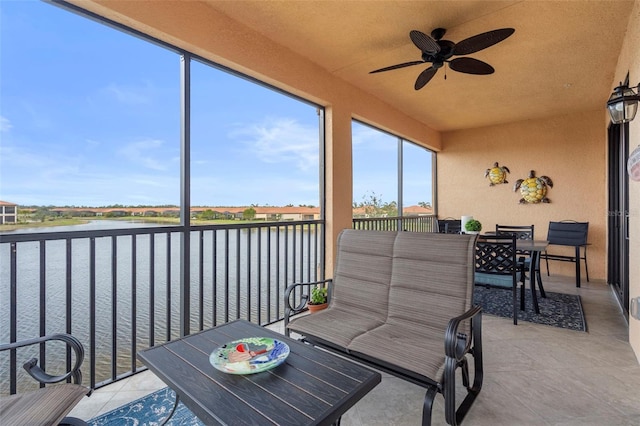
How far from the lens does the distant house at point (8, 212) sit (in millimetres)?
1729

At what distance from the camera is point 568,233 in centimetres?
494

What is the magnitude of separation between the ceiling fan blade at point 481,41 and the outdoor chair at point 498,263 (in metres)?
1.66

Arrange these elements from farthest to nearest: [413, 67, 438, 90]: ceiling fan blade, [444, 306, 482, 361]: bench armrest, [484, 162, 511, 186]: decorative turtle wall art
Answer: [484, 162, 511, 186]: decorative turtle wall art, [413, 67, 438, 90]: ceiling fan blade, [444, 306, 482, 361]: bench armrest

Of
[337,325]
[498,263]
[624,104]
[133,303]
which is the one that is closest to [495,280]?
[498,263]

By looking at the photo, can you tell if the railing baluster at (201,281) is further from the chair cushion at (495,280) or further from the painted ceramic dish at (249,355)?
the chair cushion at (495,280)

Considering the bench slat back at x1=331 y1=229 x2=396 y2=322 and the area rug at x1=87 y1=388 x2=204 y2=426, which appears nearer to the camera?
the area rug at x1=87 y1=388 x2=204 y2=426

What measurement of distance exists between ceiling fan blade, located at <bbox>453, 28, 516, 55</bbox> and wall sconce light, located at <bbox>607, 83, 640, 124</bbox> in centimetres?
89

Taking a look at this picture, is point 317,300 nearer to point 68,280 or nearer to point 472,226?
point 68,280

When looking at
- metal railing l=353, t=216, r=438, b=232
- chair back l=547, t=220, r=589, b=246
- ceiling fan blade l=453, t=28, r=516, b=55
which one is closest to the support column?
metal railing l=353, t=216, r=438, b=232

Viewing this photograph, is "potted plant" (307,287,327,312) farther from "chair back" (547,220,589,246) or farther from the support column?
"chair back" (547,220,589,246)

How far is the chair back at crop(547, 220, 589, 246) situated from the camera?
15.8 ft

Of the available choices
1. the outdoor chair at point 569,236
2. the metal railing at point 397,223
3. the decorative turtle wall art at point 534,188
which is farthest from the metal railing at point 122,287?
the decorative turtle wall art at point 534,188

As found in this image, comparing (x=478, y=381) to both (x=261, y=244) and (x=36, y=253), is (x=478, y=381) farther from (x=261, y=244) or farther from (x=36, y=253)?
(x=36, y=253)

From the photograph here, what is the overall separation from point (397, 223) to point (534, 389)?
3464 mm
